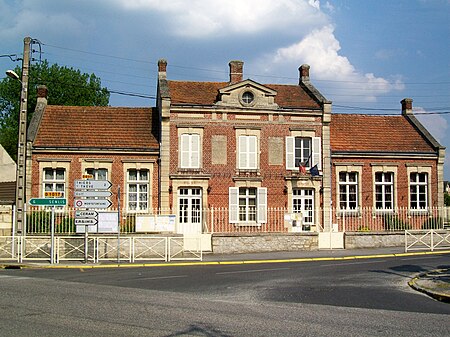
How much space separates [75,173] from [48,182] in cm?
146

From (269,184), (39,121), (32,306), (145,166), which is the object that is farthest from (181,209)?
(32,306)

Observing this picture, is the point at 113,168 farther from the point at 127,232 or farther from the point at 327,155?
the point at 327,155

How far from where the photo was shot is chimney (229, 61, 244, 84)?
109 ft

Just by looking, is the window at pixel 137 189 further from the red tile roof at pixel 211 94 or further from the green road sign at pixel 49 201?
the green road sign at pixel 49 201

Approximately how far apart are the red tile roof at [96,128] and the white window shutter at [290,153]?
7.10 m

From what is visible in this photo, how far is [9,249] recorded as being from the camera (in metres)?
23.1

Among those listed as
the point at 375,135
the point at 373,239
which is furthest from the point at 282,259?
the point at 375,135

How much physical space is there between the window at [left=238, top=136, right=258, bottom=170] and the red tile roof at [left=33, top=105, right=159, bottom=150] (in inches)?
179

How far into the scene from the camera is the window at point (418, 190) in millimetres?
32375

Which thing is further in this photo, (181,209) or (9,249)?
(181,209)

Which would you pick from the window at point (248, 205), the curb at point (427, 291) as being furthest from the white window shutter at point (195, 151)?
the curb at point (427, 291)

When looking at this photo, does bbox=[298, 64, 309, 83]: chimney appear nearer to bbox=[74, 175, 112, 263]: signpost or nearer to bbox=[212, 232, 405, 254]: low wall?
bbox=[212, 232, 405, 254]: low wall

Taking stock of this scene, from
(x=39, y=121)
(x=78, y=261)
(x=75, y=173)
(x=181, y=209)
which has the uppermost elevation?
(x=39, y=121)

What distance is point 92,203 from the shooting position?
72.6 ft
